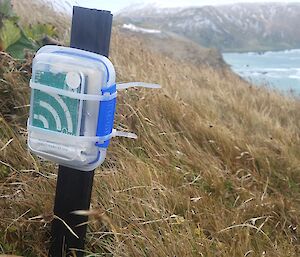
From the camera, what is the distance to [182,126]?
2.81 metres

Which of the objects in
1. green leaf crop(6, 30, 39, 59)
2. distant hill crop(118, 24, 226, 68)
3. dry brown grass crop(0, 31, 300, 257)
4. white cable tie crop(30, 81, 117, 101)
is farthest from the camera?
distant hill crop(118, 24, 226, 68)

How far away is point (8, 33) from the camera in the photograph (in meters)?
2.65

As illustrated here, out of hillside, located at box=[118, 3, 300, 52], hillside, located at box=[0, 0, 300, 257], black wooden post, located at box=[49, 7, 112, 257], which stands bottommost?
hillside, located at box=[118, 3, 300, 52]

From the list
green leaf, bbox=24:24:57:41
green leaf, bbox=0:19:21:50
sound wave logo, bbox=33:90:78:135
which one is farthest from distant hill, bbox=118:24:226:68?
sound wave logo, bbox=33:90:78:135

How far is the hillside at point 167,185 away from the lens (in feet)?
5.26

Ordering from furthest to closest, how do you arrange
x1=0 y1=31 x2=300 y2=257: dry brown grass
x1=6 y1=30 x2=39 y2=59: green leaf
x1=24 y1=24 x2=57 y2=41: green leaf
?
x1=24 y1=24 x2=57 y2=41: green leaf < x1=6 y1=30 x2=39 y2=59: green leaf < x1=0 y1=31 x2=300 y2=257: dry brown grass

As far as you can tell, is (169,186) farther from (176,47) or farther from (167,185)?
(176,47)

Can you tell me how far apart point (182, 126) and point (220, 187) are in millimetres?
709

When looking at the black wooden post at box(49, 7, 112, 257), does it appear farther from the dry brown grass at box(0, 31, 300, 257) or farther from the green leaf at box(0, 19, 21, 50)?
the green leaf at box(0, 19, 21, 50)

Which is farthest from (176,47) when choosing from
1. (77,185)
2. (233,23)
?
(77,185)

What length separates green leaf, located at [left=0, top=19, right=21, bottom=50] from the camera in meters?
2.59

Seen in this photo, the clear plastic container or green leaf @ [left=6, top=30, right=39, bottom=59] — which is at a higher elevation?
the clear plastic container

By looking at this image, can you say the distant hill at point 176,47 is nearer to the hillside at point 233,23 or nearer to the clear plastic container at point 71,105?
the hillside at point 233,23

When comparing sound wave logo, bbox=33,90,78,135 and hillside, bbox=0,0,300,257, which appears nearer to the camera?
sound wave logo, bbox=33,90,78,135
